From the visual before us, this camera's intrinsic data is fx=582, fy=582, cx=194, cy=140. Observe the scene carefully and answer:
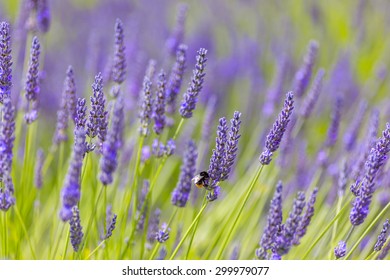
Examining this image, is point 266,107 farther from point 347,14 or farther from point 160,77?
point 347,14

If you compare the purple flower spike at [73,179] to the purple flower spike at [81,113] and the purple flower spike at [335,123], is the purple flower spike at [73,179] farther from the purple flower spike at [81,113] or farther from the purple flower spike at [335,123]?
the purple flower spike at [335,123]

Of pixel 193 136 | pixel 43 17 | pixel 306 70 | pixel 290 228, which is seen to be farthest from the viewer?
pixel 193 136

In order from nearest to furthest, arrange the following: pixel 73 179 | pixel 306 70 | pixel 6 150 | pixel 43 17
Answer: pixel 73 179 → pixel 6 150 → pixel 43 17 → pixel 306 70

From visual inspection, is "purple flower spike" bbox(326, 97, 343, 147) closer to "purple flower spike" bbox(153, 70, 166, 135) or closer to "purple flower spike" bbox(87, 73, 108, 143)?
"purple flower spike" bbox(153, 70, 166, 135)

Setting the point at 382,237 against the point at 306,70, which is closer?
the point at 382,237

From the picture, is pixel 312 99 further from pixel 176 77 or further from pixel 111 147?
pixel 111 147

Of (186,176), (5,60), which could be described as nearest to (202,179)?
(186,176)
